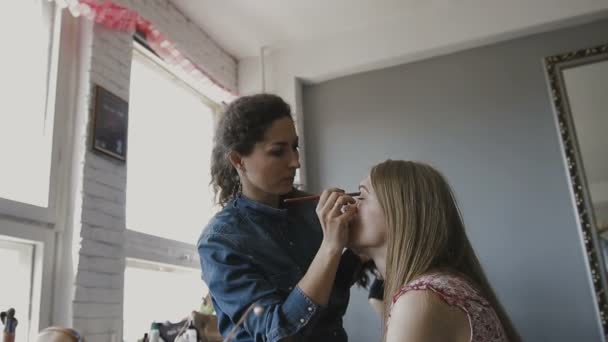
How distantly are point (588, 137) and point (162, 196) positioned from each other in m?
2.29

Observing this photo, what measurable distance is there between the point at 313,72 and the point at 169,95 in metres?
0.97

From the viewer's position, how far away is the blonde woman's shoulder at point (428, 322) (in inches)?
37.2

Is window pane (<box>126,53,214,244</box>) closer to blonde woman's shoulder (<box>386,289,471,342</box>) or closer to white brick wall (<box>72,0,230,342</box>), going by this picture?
white brick wall (<box>72,0,230,342</box>)

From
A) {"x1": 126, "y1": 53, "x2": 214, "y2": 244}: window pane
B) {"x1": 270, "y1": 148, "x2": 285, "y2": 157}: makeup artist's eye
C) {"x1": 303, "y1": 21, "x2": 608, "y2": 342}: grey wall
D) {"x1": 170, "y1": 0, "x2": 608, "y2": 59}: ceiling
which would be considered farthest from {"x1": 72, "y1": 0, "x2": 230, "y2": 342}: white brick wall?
{"x1": 303, "y1": 21, "x2": 608, "y2": 342}: grey wall

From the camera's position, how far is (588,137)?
286 centimetres

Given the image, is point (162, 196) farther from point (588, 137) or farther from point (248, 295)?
point (588, 137)

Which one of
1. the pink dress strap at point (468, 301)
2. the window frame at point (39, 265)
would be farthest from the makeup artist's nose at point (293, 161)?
the window frame at point (39, 265)

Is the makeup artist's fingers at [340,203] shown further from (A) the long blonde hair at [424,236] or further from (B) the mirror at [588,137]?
(B) the mirror at [588,137]

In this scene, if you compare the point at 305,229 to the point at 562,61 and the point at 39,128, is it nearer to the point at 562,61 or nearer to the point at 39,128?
the point at 39,128

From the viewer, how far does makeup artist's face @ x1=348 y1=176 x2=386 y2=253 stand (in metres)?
1.20

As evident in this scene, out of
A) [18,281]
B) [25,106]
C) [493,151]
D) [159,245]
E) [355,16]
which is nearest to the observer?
[18,281]

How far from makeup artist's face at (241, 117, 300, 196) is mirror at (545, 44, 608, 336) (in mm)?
2034

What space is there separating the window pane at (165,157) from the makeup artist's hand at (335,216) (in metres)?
1.61

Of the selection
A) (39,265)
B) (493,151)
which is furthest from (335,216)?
(493,151)
